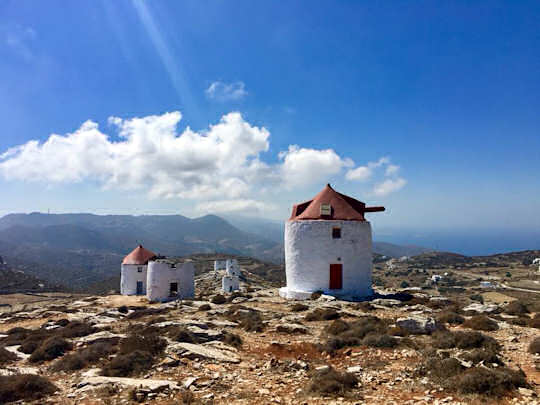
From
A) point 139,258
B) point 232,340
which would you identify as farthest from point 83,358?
point 139,258

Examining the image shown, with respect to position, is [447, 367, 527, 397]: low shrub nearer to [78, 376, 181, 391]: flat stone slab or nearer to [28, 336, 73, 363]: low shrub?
[78, 376, 181, 391]: flat stone slab

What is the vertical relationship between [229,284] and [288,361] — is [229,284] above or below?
below

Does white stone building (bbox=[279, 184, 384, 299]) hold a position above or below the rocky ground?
above

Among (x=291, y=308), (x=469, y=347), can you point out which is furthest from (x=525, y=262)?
(x=469, y=347)

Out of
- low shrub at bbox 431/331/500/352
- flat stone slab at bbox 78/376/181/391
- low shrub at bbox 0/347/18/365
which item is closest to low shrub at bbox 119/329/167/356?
flat stone slab at bbox 78/376/181/391

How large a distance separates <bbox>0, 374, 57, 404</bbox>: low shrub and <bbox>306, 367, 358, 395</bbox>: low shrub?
5214 mm

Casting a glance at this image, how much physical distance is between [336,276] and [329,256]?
48.5 inches

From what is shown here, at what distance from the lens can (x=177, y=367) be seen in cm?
815

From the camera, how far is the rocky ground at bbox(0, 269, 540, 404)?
6391mm

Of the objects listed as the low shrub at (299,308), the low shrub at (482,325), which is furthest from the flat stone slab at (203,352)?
the low shrub at (482,325)

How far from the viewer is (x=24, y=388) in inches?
271

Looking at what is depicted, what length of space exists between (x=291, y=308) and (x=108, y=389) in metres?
10.9

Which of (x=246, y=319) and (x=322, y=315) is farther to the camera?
(x=322, y=315)

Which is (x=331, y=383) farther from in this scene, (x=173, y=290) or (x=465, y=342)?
(x=173, y=290)
